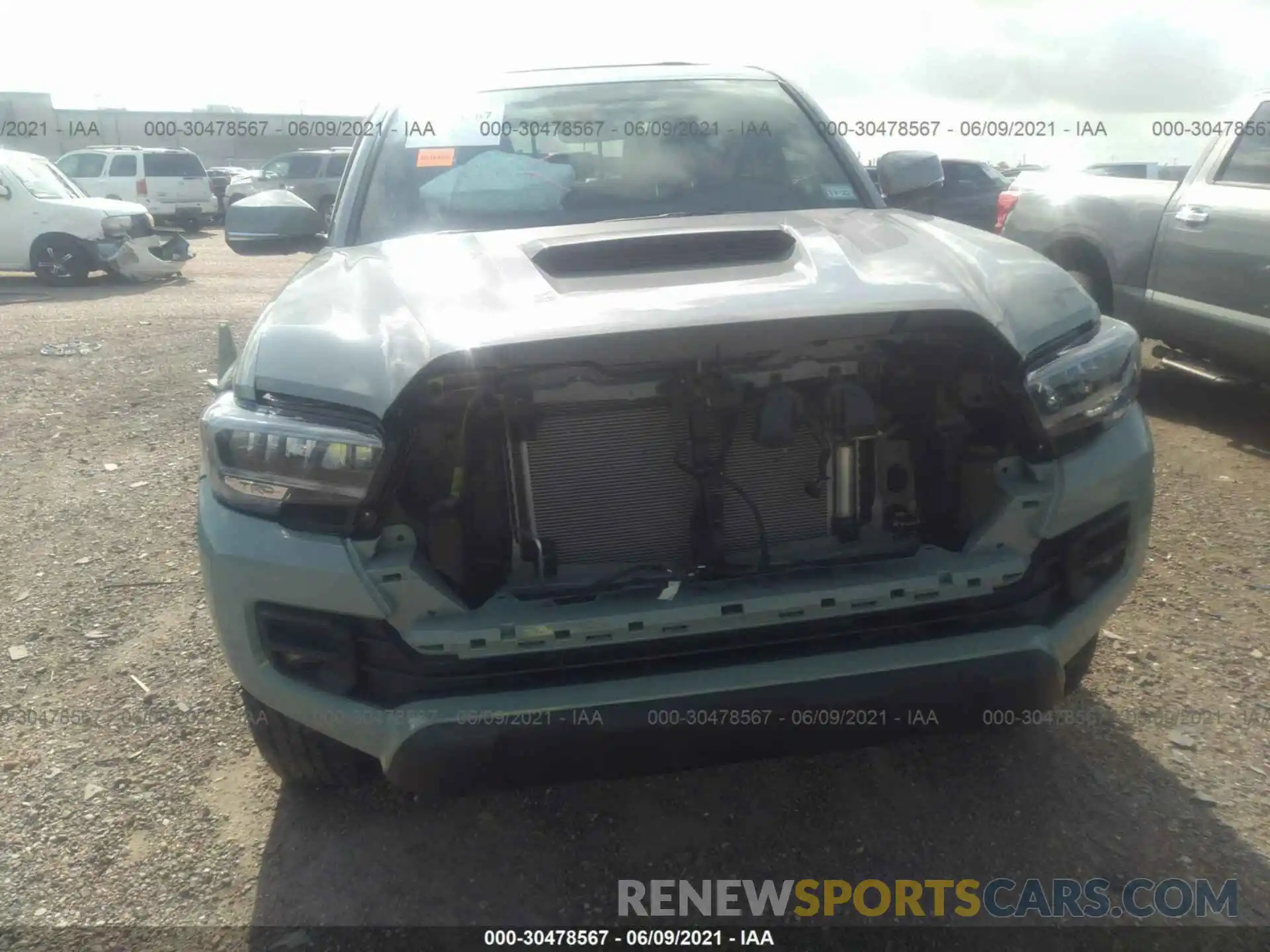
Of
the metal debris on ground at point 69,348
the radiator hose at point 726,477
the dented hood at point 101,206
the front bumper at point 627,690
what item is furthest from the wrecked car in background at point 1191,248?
the dented hood at point 101,206

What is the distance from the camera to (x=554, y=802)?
2672 millimetres

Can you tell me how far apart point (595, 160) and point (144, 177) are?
66.3ft

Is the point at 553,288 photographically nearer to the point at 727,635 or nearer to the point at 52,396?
the point at 727,635

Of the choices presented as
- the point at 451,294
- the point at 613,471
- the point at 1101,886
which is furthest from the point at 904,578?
the point at 451,294

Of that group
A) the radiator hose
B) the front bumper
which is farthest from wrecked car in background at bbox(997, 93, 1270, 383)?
the radiator hose

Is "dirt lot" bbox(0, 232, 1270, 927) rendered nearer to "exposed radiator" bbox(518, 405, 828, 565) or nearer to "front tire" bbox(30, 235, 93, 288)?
"exposed radiator" bbox(518, 405, 828, 565)

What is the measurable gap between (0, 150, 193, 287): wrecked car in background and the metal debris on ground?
404 centimetres

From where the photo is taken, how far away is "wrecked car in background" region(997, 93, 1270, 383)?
5133 mm

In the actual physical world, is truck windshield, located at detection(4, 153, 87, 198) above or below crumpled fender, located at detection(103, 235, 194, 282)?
above

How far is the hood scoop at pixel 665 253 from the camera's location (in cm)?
238

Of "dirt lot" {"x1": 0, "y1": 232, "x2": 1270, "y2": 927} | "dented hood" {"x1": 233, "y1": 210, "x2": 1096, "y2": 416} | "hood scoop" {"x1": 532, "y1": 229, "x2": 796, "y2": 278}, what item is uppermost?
"hood scoop" {"x1": 532, "y1": 229, "x2": 796, "y2": 278}

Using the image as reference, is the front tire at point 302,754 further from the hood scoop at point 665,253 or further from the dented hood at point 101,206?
the dented hood at point 101,206

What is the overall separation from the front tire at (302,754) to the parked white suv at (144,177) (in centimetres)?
2076

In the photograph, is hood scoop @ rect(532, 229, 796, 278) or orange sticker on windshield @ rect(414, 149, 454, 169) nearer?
hood scoop @ rect(532, 229, 796, 278)
